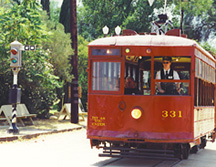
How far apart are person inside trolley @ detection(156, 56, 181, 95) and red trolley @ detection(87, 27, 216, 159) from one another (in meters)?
→ 0.02

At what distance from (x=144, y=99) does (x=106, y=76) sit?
97 cm

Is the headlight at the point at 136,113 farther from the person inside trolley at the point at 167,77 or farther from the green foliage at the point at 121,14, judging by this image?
the green foliage at the point at 121,14

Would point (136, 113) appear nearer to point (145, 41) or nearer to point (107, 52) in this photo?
point (107, 52)

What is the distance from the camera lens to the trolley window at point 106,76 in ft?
38.1

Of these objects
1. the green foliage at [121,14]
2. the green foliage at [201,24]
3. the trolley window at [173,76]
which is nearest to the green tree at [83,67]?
the green foliage at [121,14]

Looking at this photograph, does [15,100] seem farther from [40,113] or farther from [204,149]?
[40,113]

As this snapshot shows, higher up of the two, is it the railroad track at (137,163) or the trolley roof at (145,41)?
the trolley roof at (145,41)

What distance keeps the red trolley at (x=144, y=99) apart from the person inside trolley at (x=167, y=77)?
0.08 feet

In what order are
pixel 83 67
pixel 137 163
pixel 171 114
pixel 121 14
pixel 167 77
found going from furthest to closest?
pixel 121 14 → pixel 83 67 → pixel 137 163 → pixel 167 77 → pixel 171 114

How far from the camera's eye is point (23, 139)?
17.2 m

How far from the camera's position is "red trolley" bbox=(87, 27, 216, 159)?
1136 centimetres

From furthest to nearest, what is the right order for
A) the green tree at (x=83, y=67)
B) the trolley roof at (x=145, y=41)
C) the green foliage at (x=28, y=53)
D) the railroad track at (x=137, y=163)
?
the green tree at (x=83, y=67), the green foliage at (x=28, y=53), the railroad track at (x=137, y=163), the trolley roof at (x=145, y=41)

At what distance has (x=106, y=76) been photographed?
11.7 meters

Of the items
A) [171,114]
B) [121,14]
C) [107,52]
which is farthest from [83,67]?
[171,114]
